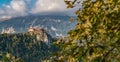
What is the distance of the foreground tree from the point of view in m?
10.9

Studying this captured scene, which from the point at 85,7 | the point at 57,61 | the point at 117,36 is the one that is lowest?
the point at 57,61

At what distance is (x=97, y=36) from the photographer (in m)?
11.1

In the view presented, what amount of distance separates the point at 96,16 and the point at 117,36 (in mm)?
1017

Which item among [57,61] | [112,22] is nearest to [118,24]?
[112,22]

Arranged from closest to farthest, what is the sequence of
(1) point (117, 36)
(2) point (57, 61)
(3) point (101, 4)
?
(1) point (117, 36) → (3) point (101, 4) → (2) point (57, 61)

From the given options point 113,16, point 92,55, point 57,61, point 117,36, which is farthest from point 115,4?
point 57,61

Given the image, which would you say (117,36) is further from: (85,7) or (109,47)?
(85,7)

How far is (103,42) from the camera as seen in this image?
36.0ft

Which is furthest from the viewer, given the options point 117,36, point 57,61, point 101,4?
point 57,61

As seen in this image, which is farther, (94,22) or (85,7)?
(85,7)

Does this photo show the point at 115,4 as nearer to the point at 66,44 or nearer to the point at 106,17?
the point at 106,17

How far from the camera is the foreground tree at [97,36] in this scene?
10.9m

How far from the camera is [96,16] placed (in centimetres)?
1107

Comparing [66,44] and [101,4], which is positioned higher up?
[101,4]
